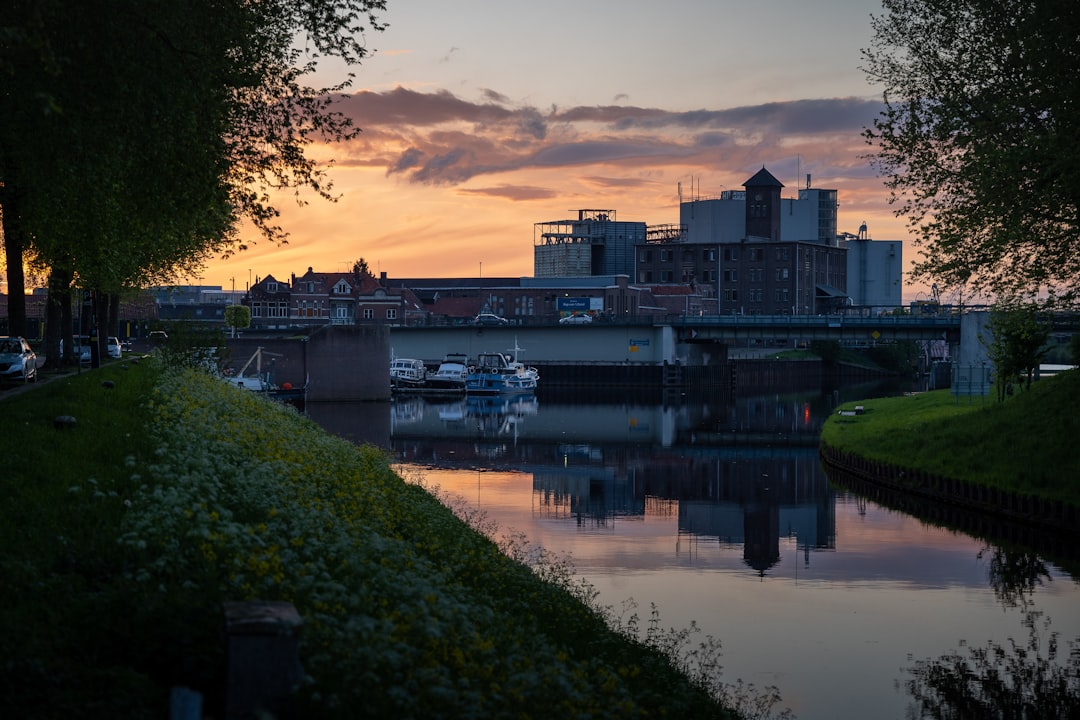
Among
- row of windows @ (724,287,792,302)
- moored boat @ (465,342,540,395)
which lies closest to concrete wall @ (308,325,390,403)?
moored boat @ (465,342,540,395)

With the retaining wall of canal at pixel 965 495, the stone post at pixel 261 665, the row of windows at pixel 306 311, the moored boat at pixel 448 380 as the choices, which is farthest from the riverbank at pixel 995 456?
the row of windows at pixel 306 311

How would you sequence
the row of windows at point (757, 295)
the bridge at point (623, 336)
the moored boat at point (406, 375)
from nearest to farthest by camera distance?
1. the moored boat at point (406, 375)
2. the bridge at point (623, 336)
3. the row of windows at point (757, 295)

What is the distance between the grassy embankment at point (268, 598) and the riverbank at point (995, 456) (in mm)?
16688

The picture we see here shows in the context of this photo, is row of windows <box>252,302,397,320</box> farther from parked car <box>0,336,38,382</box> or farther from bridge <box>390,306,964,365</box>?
parked car <box>0,336,38,382</box>

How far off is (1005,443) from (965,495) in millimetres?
3347

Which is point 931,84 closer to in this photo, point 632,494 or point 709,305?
point 632,494

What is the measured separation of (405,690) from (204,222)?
18.1 meters

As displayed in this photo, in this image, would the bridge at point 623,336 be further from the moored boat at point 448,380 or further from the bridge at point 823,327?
the moored boat at point 448,380

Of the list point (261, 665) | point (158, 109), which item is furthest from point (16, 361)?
point (261, 665)

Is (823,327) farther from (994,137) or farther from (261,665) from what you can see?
(261,665)

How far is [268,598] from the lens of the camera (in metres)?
12.3

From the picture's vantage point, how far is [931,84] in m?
34.3

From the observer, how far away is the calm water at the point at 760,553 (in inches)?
872

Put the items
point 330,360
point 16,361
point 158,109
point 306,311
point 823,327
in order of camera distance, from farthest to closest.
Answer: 1. point 306,311
2. point 823,327
3. point 330,360
4. point 16,361
5. point 158,109
